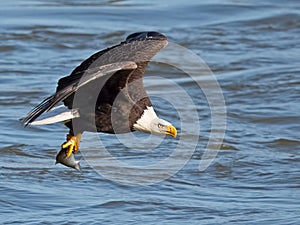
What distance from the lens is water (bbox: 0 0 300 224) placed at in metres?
7.29

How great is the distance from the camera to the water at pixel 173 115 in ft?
23.9

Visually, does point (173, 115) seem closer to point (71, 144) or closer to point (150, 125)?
point (150, 125)

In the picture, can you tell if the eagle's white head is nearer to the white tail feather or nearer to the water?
the white tail feather

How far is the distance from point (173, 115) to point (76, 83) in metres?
3.54

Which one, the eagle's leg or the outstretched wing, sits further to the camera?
the eagle's leg

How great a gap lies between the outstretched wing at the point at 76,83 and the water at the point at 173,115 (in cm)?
113

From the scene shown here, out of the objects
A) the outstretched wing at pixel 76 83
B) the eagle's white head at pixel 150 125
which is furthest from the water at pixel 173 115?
the outstretched wing at pixel 76 83

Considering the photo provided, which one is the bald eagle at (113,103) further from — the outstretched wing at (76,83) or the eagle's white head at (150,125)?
the outstretched wing at (76,83)

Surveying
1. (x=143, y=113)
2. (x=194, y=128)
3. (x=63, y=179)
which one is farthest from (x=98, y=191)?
(x=194, y=128)

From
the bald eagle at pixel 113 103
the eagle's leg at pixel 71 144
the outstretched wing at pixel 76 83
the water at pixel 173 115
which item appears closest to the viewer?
the outstretched wing at pixel 76 83

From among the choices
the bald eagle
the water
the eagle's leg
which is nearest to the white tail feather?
the bald eagle

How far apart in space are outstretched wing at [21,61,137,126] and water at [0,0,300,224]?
113 cm

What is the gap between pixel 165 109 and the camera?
9781 mm

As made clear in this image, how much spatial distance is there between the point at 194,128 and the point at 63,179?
1757mm
